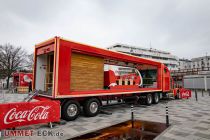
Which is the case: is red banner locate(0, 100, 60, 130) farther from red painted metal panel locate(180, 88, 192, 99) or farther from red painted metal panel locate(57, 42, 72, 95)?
red painted metal panel locate(180, 88, 192, 99)

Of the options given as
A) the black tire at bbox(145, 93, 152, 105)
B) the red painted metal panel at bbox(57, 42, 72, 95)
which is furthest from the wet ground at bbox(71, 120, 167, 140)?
the black tire at bbox(145, 93, 152, 105)

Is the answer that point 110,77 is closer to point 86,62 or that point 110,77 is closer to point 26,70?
point 86,62

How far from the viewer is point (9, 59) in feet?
126

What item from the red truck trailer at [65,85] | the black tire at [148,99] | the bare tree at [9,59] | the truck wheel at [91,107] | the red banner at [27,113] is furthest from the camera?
the bare tree at [9,59]

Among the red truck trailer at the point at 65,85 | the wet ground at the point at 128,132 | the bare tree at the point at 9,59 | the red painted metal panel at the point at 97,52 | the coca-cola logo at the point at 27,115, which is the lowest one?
the wet ground at the point at 128,132

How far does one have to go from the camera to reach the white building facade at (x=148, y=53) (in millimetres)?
75469

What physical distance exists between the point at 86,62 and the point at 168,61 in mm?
90591

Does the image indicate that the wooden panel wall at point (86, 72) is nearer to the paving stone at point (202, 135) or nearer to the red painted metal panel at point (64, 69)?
the red painted metal panel at point (64, 69)

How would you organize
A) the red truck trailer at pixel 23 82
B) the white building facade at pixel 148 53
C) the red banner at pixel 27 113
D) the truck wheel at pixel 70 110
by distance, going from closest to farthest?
the red banner at pixel 27 113
the truck wheel at pixel 70 110
the red truck trailer at pixel 23 82
the white building facade at pixel 148 53

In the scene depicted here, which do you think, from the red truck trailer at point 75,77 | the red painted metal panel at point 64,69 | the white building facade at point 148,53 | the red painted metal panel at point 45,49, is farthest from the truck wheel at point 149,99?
the white building facade at point 148,53

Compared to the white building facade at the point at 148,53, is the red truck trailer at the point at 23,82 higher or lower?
lower

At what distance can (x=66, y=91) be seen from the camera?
7.48 m

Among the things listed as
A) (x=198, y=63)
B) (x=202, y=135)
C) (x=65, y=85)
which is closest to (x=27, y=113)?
(x=65, y=85)

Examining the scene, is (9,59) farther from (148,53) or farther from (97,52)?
(148,53)
